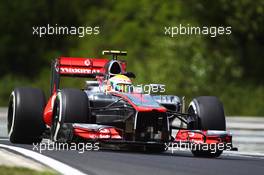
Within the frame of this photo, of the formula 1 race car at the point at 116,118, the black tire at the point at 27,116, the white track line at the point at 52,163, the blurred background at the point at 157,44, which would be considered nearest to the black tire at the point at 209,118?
the formula 1 race car at the point at 116,118

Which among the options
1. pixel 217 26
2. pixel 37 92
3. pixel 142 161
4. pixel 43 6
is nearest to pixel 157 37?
pixel 217 26

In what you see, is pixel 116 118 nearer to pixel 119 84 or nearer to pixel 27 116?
pixel 119 84

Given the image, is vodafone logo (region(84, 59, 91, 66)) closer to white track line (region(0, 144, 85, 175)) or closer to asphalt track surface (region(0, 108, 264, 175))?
asphalt track surface (region(0, 108, 264, 175))

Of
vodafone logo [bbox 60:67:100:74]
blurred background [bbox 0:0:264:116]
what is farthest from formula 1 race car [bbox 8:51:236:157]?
blurred background [bbox 0:0:264:116]

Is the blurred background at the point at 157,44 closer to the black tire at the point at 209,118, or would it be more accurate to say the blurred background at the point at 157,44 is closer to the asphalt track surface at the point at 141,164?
the black tire at the point at 209,118

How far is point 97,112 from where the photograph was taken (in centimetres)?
1308

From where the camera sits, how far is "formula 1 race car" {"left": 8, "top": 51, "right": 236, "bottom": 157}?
12.4m

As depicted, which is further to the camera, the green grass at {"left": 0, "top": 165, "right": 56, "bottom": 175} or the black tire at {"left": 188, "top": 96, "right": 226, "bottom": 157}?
the black tire at {"left": 188, "top": 96, "right": 226, "bottom": 157}

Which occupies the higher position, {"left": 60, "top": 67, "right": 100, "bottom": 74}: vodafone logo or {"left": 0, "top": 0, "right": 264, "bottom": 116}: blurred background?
{"left": 0, "top": 0, "right": 264, "bottom": 116}: blurred background

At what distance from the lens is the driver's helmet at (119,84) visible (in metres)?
13.5

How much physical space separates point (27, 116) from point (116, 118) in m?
1.84

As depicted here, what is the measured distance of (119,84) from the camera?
1360 centimetres

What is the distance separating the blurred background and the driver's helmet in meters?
17.4

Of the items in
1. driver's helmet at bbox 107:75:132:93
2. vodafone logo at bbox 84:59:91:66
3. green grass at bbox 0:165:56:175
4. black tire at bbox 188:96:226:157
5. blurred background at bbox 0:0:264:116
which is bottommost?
green grass at bbox 0:165:56:175
